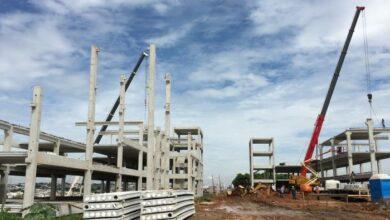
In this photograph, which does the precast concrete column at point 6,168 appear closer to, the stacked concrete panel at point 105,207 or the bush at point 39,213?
the bush at point 39,213

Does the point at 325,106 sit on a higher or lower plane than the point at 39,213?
higher

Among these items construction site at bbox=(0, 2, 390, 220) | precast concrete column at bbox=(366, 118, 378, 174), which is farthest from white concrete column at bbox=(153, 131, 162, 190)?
precast concrete column at bbox=(366, 118, 378, 174)

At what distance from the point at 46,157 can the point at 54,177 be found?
25.5 metres

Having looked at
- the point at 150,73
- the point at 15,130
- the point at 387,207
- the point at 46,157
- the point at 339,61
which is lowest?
the point at 387,207

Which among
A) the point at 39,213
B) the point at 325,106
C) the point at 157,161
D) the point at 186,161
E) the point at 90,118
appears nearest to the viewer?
the point at 39,213

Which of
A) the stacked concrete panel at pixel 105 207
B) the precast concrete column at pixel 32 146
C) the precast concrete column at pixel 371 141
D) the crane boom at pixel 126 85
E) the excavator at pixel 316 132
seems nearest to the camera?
the stacked concrete panel at pixel 105 207

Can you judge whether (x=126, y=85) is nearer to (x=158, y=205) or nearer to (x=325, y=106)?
(x=325, y=106)

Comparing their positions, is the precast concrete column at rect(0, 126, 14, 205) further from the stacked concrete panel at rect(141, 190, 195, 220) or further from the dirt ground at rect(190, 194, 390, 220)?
the stacked concrete panel at rect(141, 190, 195, 220)

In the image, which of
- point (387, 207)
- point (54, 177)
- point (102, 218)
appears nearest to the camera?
point (102, 218)

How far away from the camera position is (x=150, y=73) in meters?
36.9

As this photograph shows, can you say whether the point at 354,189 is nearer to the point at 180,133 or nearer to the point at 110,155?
the point at 110,155

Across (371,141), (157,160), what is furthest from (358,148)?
(157,160)

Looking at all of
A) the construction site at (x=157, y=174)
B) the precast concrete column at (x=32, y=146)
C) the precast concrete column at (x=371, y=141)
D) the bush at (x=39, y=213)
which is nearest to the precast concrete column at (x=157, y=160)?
the construction site at (x=157, y=174)

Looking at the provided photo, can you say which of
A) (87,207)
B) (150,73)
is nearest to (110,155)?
(150,73)
